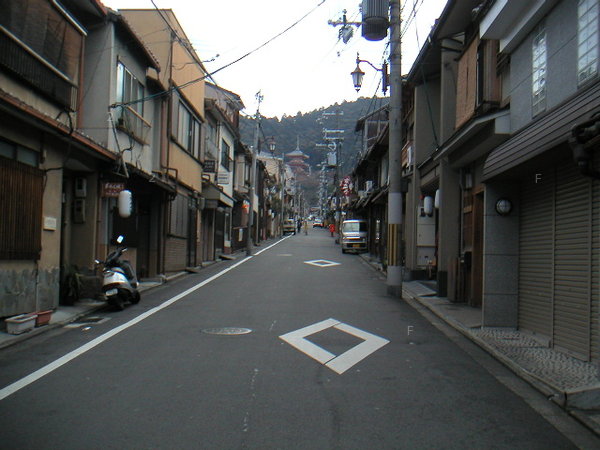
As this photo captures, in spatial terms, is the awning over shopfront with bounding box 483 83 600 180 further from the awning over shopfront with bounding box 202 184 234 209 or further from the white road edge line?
the awning over shopfront with bounding box 202 184 234 209

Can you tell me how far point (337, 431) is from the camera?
17.0 feet

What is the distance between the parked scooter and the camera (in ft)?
40.3

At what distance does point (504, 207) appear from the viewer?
10789mm

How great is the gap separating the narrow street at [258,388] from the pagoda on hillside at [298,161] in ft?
280

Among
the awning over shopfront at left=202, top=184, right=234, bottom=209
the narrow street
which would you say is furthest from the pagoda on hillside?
the narrow street

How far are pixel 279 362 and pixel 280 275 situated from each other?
42.2 feet

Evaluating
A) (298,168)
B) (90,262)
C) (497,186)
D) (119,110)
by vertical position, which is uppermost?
(298,168)

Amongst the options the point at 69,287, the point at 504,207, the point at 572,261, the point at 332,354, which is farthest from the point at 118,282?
the point at 572,261

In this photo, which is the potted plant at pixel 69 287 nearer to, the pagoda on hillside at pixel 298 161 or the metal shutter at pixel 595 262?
the metal shutter at pixel 595 262

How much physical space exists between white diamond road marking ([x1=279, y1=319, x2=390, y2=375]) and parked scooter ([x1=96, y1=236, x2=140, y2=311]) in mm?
4300

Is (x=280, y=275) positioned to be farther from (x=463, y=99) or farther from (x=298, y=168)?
(x=298, y=168)

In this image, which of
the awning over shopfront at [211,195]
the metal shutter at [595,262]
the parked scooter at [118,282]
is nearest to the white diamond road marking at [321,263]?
the awning over shopfront at [211,195]

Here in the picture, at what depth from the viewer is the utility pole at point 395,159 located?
16.3 m

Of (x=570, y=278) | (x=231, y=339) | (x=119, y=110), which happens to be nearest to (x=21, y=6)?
(x=119, y=110)
